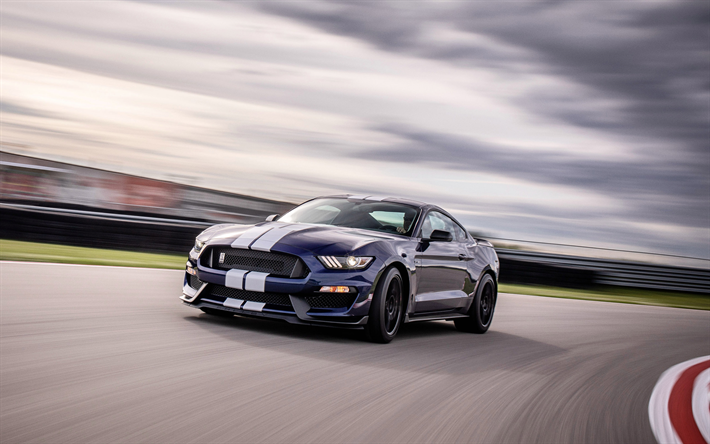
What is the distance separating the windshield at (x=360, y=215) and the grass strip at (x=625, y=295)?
31.9 feet

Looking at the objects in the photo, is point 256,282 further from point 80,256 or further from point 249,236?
point 80,256

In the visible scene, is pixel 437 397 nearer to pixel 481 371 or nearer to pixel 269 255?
pixel 481 371

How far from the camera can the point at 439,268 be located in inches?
295

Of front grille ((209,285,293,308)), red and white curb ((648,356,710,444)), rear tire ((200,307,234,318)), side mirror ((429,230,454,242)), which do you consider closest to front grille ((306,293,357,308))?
front grille ((209,285,293,308))

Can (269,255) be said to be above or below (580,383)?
above

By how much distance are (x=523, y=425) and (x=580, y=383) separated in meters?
1.78

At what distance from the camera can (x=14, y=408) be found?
134 inches

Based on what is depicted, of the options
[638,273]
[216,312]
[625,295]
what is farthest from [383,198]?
[638,273]

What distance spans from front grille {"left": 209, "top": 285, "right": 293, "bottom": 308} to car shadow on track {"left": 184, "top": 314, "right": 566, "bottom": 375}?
29 centimetres

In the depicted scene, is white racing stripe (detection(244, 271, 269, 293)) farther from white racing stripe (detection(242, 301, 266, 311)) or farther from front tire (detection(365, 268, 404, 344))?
front tire (detection(365, 268, 404, 344))

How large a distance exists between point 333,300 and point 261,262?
2.21 feet

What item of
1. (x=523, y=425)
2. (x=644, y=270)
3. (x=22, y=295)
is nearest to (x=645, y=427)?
(x=523, y=425)

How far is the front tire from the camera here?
20.8 feet

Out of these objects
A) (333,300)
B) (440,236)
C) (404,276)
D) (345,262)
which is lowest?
(333,300)
